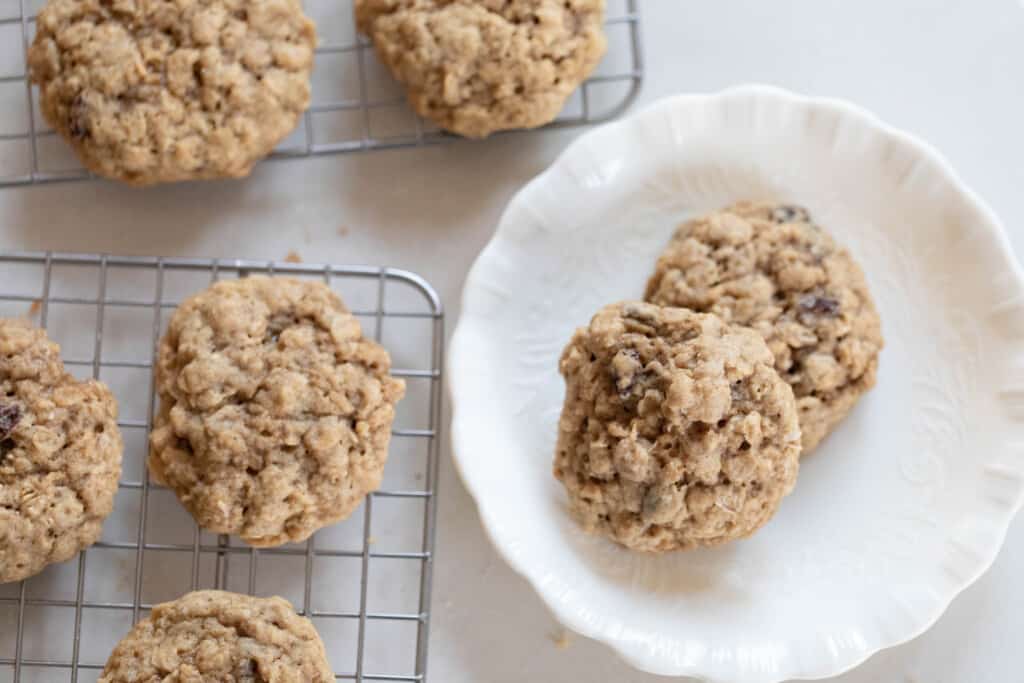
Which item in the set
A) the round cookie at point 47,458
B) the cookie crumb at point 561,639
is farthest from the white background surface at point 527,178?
the round cookie at point 47,458

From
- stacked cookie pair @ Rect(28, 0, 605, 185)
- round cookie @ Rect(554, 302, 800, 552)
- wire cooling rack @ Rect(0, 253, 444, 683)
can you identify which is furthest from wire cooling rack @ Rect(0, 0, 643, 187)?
round cookie @ Rect(554, 302, 800, 552)

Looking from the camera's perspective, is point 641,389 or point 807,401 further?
point 807,401

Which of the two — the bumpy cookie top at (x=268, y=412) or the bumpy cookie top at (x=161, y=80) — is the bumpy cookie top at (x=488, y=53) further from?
the bumpy cookie top at (x=268, y=412)

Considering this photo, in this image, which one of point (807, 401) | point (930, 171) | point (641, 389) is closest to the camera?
point (641, 389)

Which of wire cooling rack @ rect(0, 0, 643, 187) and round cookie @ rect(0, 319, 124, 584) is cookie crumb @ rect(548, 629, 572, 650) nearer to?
round cookie @ rect(0, 319, 124, 584)

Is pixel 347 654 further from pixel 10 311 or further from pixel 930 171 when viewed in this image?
pixel 930 171

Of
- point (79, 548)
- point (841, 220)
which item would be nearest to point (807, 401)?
point (841, 220)
